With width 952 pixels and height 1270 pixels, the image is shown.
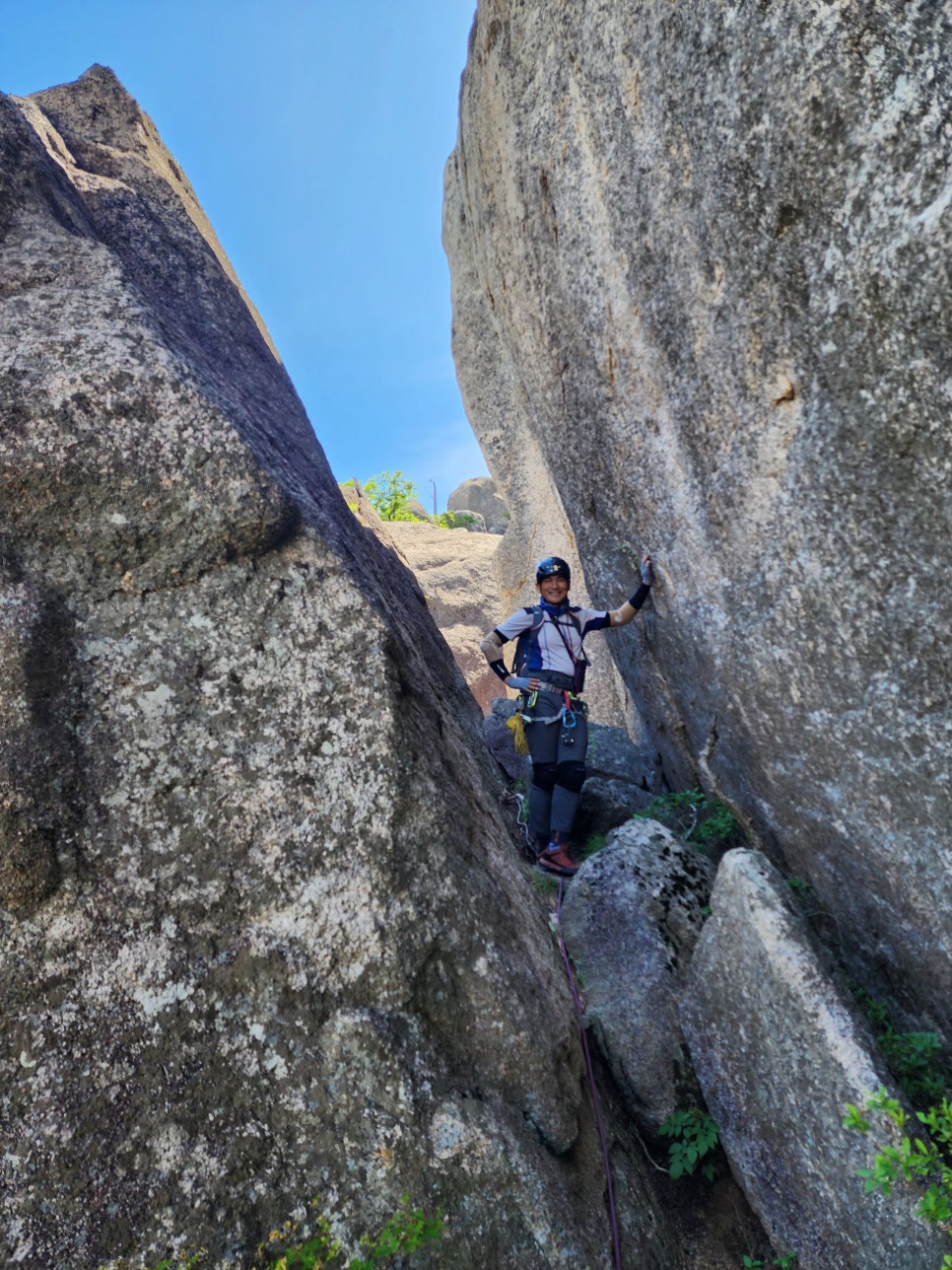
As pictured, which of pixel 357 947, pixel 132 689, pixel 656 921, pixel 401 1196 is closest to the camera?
pixel 401 1196

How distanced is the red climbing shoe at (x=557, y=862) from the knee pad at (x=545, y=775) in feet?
1.80

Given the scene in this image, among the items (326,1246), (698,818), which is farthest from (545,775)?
(326,1246)

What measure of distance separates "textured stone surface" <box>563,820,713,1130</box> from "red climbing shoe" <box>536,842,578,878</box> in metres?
0.74

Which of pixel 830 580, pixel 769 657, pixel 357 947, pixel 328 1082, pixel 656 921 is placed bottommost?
pixel 656 921

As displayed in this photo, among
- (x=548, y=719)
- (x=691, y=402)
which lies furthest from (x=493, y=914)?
(x=691, y=402)

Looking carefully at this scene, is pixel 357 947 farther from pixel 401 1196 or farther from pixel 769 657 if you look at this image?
pixel 769 657

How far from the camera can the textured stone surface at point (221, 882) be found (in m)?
3.21

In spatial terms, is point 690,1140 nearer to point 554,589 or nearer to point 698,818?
point 698,818

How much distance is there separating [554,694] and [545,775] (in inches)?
30.6

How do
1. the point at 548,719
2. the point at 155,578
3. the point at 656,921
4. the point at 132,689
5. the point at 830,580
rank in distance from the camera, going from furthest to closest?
the point at 548,719 → the point at 656,921 → the point at 830,580 → the point at 155,578 → the point at 132,689

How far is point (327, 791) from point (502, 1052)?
1552 mm

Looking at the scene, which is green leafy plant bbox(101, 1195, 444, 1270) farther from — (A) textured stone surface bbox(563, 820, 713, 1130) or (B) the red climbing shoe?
(B) the red climbing shoe

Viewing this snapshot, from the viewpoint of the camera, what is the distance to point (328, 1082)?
3.44 m

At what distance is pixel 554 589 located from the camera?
24.6ft
